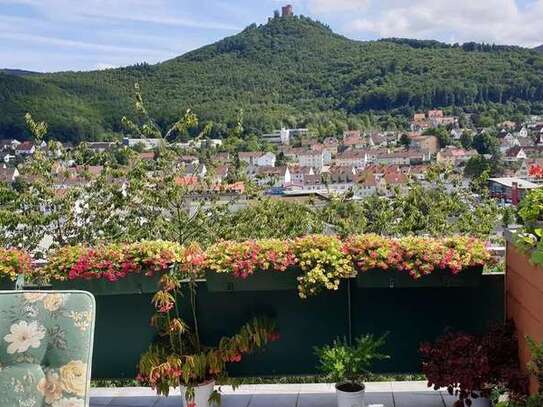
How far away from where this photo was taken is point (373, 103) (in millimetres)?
80688

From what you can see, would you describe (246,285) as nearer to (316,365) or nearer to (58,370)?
(316,365)

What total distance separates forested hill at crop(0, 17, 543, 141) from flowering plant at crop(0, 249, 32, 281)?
5794cm

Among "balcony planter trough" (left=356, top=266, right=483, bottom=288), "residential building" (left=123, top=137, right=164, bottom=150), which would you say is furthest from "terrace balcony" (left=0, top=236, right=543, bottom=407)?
"residential building" (left=123, top=137, right=164, bottom=150)

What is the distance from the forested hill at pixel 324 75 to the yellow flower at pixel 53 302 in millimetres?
59303

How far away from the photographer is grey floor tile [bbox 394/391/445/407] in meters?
3.42

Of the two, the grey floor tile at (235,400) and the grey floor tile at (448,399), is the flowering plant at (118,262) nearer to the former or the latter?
the grey floor tile at (235,400)

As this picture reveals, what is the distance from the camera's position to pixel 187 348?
3406 millimetres

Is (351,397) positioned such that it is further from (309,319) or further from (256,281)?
(256,281)

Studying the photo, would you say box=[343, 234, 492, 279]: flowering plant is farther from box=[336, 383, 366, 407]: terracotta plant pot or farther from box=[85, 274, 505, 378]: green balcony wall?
box=[336, 383, 366, 407]: terracotta plant pot

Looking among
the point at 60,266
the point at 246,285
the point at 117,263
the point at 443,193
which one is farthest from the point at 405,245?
the point at 443,193

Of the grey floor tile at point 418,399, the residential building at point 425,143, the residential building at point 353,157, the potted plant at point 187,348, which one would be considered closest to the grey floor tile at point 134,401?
the potted plant at point 187,348

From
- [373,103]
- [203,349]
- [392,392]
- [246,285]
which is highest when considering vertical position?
[373,103]

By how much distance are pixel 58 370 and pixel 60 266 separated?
1.36 metres

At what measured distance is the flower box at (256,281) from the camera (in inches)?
131
